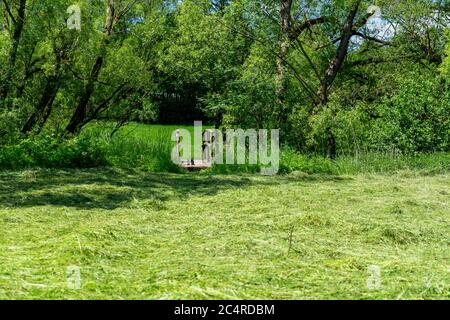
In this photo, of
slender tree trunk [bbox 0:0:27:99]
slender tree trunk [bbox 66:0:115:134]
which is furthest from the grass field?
slender tree trunk [bbox 66:0:115:134]

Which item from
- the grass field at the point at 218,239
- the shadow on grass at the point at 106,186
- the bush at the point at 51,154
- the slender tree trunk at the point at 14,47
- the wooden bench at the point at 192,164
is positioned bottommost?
the grass field at the point at 218,239

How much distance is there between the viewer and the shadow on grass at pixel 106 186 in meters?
6.53

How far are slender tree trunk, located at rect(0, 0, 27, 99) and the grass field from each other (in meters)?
2.53

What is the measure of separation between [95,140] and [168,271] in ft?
25.3

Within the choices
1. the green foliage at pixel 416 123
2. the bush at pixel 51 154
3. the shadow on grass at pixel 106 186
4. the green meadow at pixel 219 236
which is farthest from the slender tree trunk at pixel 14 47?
the green foliage at pixel 416 123

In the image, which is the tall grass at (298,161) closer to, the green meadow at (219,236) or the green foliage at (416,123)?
the green foliage at (416,123)

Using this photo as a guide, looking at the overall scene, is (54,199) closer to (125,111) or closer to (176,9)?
(125,111)

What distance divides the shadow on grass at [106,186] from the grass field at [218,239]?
0.08 ft

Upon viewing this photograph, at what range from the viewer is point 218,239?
15.1 feet

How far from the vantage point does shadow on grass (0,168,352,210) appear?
6531 millimetres

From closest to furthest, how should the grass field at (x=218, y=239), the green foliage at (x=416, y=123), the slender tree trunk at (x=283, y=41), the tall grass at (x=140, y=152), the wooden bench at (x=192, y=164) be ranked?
the grass field at (x=218, y=239), the tall grass at (x=140, y=152), the green foliage at (x=416, y=123), the wooden bench at (x=192, y=164), the slender tree trunk at (x=283, y=41)
